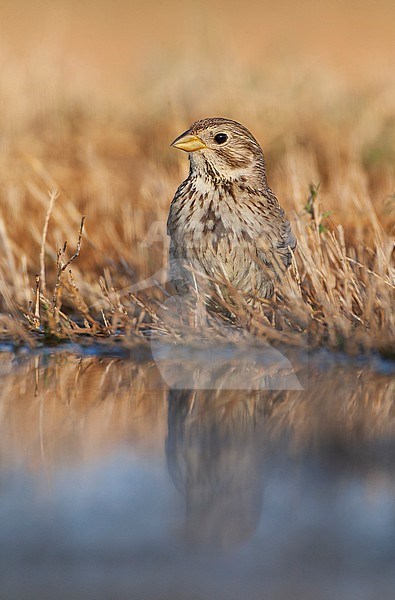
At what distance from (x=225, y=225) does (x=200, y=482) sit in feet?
6.42

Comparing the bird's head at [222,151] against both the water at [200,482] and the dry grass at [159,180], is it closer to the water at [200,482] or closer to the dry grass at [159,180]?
the dry grass at [159,180]

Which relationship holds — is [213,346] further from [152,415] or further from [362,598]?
[362,598]

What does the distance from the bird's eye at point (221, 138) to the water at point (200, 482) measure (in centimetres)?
113

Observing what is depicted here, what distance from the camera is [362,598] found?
7.18 feet

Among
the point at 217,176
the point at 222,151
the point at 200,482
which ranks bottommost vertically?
the point at 200,482

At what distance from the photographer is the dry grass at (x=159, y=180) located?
15.6ft

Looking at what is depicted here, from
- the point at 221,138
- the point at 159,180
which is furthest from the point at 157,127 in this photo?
the point at 221,138

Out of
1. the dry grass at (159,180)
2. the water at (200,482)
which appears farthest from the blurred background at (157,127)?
the water at (200,482)

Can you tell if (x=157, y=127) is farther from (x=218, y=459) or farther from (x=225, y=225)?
(x=218, y=459)

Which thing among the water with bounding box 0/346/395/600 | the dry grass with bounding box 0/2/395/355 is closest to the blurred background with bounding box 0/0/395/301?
the dry grass with bounding box 0/2/395/355

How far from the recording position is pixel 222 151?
16.1 ft

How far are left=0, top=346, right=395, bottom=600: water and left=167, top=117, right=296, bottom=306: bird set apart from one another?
1.83 feet

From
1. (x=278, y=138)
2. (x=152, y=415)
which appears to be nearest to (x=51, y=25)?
(x=278, y=138)

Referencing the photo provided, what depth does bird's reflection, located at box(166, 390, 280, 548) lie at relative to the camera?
2.59 meters
